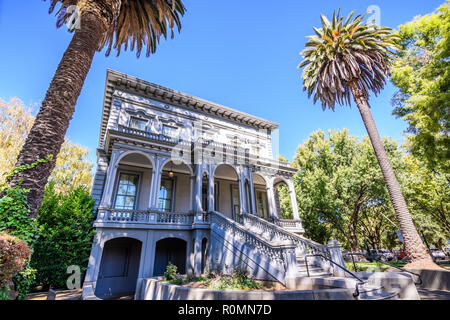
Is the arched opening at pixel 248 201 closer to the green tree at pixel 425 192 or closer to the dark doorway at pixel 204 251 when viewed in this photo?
the dark doorway at pixel 204 251

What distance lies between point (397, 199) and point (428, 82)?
636 centimetres

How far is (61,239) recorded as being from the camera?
9547 mm

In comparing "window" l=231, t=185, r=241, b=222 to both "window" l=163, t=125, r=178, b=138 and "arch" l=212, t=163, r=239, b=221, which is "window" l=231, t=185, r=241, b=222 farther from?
"window" l=163, t=125, r=178, b=138

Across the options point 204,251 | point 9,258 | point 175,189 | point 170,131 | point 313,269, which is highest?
point 170,131

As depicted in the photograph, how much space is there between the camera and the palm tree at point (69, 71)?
512 cm

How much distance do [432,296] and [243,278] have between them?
7.19 metres

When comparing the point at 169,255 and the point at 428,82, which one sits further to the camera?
the point at 169,255

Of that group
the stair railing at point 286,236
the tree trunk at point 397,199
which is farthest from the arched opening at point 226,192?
the tree trunk at point 397,199

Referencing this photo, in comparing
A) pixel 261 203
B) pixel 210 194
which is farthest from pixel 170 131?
pixel 261 203

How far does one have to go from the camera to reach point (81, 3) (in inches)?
305

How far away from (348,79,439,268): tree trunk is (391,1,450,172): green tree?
1674 millimetres

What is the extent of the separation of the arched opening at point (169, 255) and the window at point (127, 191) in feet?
10.8

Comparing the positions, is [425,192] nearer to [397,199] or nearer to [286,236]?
[397,199]

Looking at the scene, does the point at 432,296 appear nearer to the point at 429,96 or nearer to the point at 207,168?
the point at 429,96
